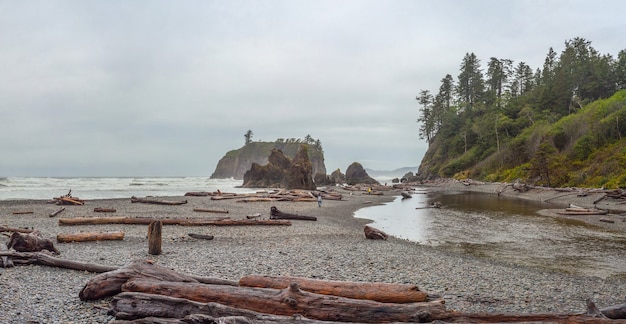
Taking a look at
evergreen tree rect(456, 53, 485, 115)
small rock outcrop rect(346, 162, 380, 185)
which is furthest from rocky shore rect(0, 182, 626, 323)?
evergreen tree rect(456, 53, 485, 115)

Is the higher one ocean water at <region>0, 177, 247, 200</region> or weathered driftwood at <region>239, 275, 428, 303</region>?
weathered driftwood at <region>239, 275, 428, 303</region>

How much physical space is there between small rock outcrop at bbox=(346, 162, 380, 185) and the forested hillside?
575 inches

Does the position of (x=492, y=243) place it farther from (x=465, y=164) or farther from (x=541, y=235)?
(x=465, y=164)

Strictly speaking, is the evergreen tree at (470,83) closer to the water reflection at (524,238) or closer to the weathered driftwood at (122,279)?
the water reflection at (524,238)

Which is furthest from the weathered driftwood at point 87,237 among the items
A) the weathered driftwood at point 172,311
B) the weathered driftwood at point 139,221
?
the weathered driftwood at point 172,311

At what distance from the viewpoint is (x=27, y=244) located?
948 cm

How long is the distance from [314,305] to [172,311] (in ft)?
6.33

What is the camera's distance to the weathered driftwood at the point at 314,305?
4.82m

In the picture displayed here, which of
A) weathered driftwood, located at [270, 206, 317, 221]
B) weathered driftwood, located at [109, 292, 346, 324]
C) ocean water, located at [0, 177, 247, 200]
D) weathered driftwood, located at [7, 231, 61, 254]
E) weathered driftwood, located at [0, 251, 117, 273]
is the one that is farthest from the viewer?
ocean water, located at [0, 177, 247, 200]

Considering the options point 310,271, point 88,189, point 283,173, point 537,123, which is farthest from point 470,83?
point 310,271

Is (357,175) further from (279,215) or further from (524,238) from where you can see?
(524,238)

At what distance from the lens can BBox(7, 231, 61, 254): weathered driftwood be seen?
938 centimetres

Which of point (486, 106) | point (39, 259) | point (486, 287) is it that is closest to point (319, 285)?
point (486, 287)

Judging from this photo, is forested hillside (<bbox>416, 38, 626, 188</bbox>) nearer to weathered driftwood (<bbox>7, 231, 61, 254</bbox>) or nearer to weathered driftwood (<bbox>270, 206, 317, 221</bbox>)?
weathered driftwood (<bbox>270, 206, 317, 221</bbox>)
